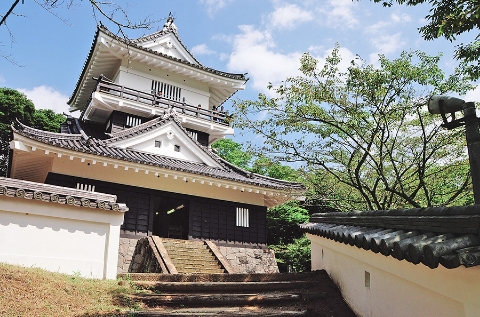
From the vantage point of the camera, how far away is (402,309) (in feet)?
14.3

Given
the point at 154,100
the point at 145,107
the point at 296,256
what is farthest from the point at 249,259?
the point at 154,100

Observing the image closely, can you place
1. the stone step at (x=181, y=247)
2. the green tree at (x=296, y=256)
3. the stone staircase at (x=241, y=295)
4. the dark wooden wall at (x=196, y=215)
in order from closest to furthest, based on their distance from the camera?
the stone staircase at (x=241, y=295) → the stone step at (x=181, y=247) → the dark wooden wall at (x=196, y=215) → the green tree at (x=296, y=256)

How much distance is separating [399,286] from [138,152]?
13.0 meters

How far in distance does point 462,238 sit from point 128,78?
18025 mm

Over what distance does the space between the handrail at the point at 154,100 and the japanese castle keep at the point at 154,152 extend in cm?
5

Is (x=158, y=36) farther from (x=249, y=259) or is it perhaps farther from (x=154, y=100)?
(x=249, y=259)

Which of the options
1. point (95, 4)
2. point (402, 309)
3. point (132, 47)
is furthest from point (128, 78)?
point (402, 309)

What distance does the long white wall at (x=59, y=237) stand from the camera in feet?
23.7

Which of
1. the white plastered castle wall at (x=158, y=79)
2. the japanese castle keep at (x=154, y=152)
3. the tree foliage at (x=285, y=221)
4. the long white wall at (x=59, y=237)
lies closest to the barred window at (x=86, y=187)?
the japanese castle keep at (x=154, y=152)

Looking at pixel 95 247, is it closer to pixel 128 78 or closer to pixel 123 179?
pixel 123 179

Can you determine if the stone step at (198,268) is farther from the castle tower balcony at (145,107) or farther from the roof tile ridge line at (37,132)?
the castle tower balcony at (145,107)

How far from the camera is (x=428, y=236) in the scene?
3.61 meters

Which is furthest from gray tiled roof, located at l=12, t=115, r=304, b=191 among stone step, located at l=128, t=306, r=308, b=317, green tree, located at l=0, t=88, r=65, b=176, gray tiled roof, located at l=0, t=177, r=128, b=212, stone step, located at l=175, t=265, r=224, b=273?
green tree, located at l=0, t=88, r=65, b=176

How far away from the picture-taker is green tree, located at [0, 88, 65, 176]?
28.4m
